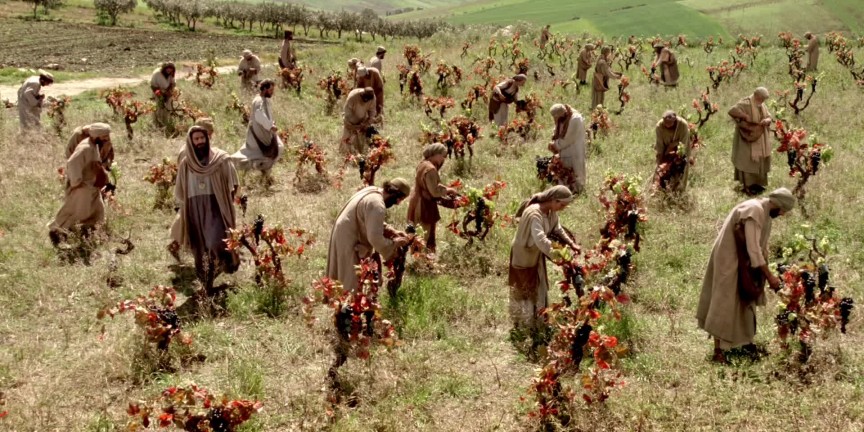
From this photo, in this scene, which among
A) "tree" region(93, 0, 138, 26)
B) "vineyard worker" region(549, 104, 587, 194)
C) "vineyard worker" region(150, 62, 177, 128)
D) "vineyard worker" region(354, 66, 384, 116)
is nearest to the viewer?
"vineyard worker" region(549, 104, 587, 194)

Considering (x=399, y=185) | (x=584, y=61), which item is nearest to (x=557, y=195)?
(x=399, y=185)

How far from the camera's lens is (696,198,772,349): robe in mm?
5605

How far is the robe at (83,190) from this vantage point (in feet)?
26.6

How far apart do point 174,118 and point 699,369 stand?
11529 millimetres

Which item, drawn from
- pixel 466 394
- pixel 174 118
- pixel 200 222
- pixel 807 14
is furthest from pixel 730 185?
pixel 807 14

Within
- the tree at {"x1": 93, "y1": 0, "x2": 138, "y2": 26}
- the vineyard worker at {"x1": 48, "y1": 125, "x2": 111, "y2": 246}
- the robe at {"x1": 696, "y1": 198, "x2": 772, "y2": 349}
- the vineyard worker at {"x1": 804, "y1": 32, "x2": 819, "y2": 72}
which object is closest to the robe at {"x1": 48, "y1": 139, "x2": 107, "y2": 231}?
the vineyard worker at {"x1": 48, "y1": 125, "x2": 111, "y2": 246}

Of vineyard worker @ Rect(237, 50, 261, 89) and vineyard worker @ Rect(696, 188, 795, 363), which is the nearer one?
vineyard worker @ Rect(696, 188, 795, 363)

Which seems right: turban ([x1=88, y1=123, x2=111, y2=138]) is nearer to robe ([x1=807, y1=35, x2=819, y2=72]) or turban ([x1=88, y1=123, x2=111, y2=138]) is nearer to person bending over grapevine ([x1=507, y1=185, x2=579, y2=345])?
person bending over grapevine ([x1=507, y1=185, x2=579, y2=345])

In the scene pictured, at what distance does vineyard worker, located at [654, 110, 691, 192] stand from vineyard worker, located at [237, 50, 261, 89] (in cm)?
988

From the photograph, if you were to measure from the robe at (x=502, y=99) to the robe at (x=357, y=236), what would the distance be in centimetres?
774

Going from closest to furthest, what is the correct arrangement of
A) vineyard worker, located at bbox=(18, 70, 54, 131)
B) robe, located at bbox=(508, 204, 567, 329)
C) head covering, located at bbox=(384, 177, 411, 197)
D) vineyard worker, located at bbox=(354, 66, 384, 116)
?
head covering, located at bbox=(384, 177, 411, 197) < robe, located at bbox=(508, 204, 567, 329) < vineyard worker, located at bbox=(18, 70, 54, 131) < vineyard worker, located at bbox=(354, 66, 384, 116)

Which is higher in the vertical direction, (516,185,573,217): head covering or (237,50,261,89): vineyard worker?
(237,50,261,89): vineyard worker

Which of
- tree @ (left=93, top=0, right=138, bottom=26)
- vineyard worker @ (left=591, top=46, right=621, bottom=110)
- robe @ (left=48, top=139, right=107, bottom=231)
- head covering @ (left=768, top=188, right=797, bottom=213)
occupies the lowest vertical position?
robe @ (left=48, top=139, right=107, bottom=231)

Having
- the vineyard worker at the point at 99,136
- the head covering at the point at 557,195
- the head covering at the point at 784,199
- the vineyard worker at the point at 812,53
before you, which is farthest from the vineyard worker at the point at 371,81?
the vineyard worker at the point at 812,53
